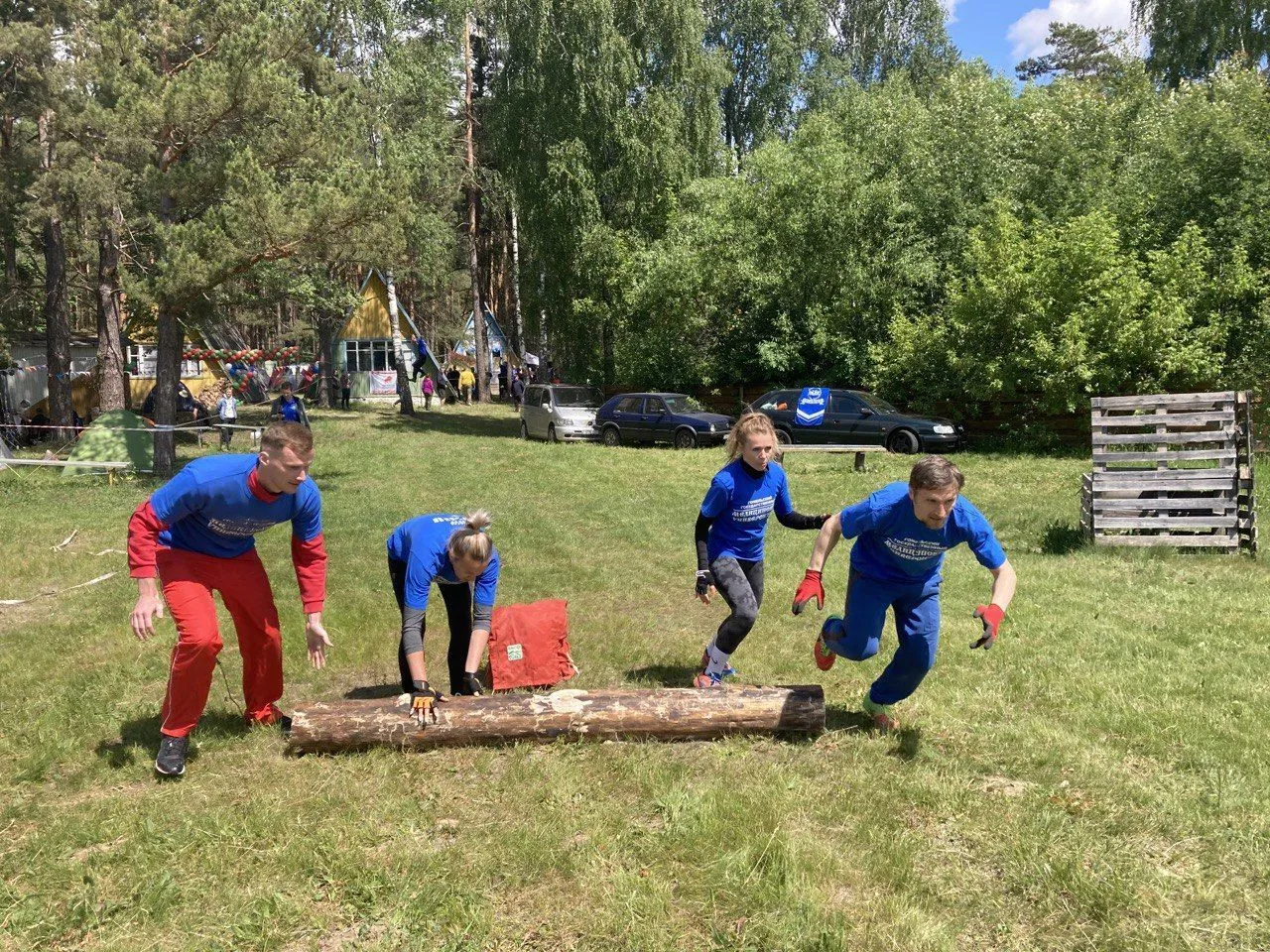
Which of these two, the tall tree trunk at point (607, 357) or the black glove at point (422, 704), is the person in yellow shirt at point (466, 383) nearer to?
the tall tree trunk at point (607, 357)

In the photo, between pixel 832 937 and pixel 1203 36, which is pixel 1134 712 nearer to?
pixel 832 937

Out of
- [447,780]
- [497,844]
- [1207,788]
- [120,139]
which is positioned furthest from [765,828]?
[120,139]

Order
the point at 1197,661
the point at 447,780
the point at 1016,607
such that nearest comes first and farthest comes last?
the point at 447,780
the point at 1197,661
the point at 1016,607

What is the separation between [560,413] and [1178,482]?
53.7 ft

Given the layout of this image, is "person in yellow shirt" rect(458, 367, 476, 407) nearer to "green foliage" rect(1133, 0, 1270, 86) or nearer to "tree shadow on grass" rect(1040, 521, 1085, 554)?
"green foliage" rect(1133, 0, 1270, 86)

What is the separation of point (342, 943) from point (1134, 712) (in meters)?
4.48

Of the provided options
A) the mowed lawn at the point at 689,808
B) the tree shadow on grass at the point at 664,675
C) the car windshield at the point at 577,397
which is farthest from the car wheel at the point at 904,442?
the tree shadow on grass at the point at 664,675

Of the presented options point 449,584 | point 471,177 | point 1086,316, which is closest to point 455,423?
point 471,177

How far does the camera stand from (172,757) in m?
4.80

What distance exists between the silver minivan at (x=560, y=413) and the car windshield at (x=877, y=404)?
23.6 ft

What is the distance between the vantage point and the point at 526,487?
1598 cm

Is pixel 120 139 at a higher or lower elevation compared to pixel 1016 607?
higher

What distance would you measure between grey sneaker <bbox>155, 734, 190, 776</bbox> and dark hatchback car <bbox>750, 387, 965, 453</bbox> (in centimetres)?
1674

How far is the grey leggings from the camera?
18.3 ft
